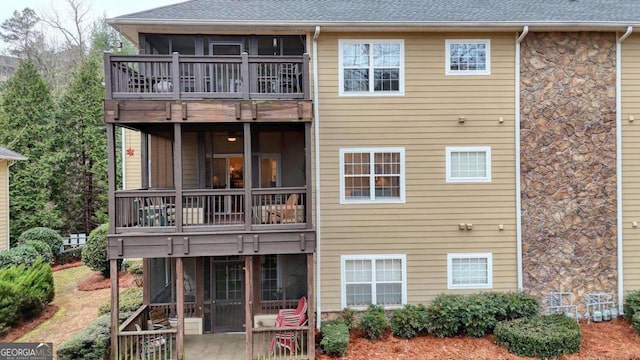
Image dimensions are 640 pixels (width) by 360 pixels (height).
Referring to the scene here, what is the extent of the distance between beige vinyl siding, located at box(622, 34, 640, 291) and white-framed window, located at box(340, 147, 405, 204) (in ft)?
19.5

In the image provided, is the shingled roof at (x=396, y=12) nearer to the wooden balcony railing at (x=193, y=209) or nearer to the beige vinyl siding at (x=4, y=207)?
the wooden balcony railing at (x=193, y=209)

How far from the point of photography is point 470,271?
9133 millimetres

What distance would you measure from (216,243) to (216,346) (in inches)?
107

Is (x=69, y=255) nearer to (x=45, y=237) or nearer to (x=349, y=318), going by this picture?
(x=45, y=237)

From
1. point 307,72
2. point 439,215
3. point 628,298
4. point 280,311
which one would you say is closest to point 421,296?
point 439,215

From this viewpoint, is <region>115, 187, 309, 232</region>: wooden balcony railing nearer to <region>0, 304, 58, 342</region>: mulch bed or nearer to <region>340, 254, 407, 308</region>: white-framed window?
<region>340, 254, 407, 308</region>: white-framed window

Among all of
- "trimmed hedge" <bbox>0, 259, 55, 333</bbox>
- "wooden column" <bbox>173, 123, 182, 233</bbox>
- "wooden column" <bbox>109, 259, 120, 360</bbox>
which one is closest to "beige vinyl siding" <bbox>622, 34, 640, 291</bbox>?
"wooden column" <bbox>173, 123, 182, 233</bbox>

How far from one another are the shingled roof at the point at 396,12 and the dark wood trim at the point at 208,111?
7.90ft

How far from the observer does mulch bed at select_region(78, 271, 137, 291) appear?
12.4m

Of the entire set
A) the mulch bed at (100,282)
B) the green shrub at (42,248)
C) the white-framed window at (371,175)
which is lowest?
the mulch bed at (100,282)

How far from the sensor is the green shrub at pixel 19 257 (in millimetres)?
12414

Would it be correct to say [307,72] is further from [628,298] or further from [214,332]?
[628,298]

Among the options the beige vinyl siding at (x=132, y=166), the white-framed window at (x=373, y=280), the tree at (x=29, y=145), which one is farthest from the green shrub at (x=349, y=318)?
the tree at (x=29, y=145)

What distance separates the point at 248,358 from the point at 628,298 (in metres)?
9.52
